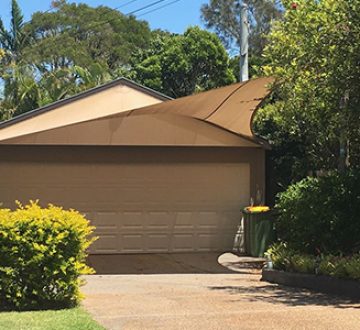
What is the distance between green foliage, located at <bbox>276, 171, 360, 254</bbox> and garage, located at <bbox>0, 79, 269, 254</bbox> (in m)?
4.19

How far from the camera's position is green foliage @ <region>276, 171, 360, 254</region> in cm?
1078

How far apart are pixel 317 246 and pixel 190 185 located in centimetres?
563

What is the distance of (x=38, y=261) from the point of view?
791 cm

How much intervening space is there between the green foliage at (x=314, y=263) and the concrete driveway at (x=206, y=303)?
0.46m

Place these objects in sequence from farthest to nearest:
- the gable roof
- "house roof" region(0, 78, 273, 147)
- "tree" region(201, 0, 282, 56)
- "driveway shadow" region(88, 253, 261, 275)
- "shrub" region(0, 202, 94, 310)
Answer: "tree" region(201, 0, 282, 56)
the gable roof
"house roof" region(0, 78, 273, 147)
"driveway shadow" region(88, 253, 261, 275)
"shrub" region(0, 202, 94, 310)

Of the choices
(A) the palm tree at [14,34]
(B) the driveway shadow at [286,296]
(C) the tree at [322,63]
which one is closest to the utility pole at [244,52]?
(C) the tree at [322,63]

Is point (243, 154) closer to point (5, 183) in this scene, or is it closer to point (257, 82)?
point (257, 82)

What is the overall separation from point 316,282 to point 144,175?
6928 mm

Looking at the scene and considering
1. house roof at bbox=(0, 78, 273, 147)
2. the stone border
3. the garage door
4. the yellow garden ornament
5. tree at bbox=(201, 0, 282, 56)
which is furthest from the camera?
tree at bbox=(201, 0, 282, 56)

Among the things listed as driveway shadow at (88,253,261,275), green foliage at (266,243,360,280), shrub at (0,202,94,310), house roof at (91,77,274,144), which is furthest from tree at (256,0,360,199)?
shrub at (0,202,94,310)

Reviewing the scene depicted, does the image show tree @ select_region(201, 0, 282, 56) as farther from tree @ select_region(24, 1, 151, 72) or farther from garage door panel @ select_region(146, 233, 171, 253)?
garage door panel @ select_region(146, 233, 171, 253)

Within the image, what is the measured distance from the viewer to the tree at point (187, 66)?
113ft

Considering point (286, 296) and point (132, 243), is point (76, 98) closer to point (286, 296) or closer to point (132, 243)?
point (132, 243)

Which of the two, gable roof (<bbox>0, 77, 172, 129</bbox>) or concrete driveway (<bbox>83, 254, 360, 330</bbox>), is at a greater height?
gable roof (<bbox>0, 77, 172, 129</bbox>)
